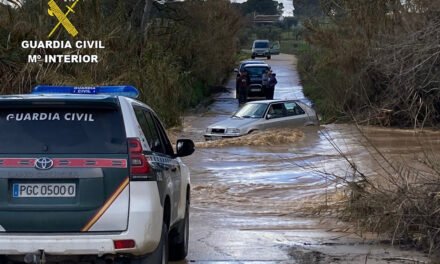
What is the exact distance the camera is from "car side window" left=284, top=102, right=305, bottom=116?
82.3ft

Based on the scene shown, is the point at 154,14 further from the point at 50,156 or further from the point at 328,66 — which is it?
the point at 50,156

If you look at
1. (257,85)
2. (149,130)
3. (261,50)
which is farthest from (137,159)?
(261,50)

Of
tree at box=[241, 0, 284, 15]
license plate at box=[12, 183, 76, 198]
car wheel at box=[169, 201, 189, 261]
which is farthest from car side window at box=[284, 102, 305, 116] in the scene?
tree at box=[241, 0, 284, 15]

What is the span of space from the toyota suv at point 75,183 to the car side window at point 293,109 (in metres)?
18.9

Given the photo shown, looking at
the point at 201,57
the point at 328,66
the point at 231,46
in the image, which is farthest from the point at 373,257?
the point at 231,46

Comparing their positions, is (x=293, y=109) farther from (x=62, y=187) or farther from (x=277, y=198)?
(x=62, y=187)

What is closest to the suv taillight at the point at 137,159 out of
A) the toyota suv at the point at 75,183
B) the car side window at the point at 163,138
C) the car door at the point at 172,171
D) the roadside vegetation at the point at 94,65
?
the toyota suv at the point at 75,183

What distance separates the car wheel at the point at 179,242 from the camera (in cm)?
824

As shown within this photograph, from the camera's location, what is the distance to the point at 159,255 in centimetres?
661

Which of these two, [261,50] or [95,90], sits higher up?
[95,90]

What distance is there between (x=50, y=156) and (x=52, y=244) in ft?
2.10

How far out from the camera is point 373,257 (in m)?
8.60

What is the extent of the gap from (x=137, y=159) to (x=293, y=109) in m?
19.3

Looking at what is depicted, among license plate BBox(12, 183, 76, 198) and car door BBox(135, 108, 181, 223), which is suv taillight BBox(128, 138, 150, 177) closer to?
car door BBox(135, 108, 181, 223)
